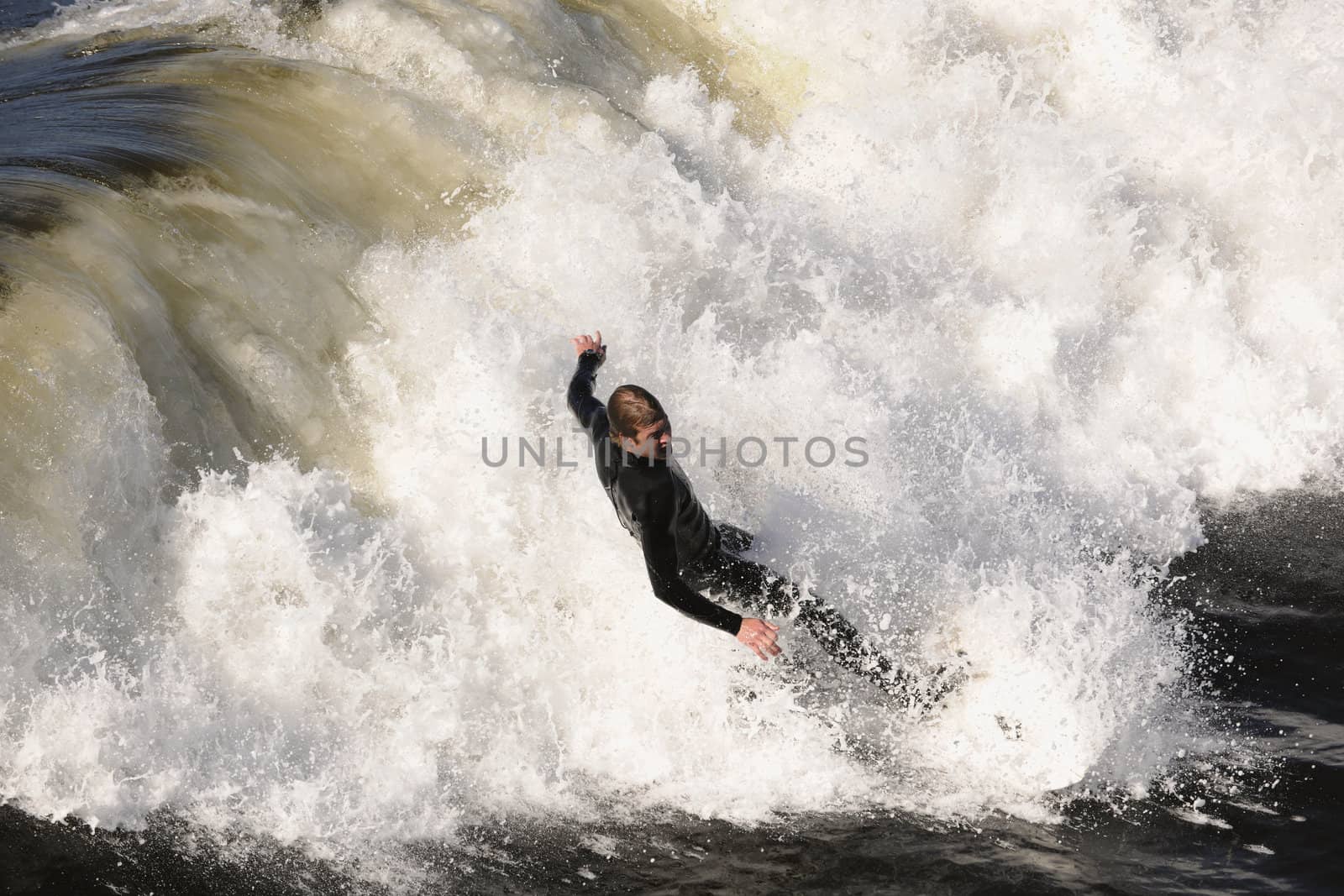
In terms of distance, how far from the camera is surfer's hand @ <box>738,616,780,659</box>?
439 centimetres

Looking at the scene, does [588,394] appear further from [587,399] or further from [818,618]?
[818,618]

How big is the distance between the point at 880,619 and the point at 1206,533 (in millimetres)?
2330

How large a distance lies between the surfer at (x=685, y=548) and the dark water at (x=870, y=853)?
0.80 meters

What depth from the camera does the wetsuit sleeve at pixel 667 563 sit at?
428 centimetres

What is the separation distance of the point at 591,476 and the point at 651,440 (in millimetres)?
1841

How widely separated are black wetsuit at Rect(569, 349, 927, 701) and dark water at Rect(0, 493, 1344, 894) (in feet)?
2.94

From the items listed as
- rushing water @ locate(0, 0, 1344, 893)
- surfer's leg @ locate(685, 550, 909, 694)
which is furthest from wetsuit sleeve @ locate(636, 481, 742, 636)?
rushing water @ locate(0, 0, 1344, 893)

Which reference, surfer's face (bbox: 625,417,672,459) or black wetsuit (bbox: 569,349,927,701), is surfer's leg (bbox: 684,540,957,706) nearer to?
black wetsuit (bbox: 569,349,927,701)

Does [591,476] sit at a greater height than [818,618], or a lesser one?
greater

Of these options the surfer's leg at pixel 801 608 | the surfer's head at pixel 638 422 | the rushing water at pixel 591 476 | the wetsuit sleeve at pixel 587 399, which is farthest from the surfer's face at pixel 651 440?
the rushing water at pixel 591 476

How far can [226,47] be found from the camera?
7.51 m

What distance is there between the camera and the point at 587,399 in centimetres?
507

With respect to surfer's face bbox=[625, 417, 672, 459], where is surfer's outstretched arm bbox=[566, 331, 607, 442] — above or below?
above

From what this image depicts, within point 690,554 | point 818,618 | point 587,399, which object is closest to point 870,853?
point 818,618
